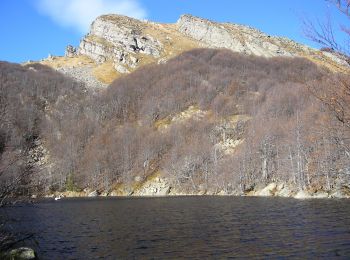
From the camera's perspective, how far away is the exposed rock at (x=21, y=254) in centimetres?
2583

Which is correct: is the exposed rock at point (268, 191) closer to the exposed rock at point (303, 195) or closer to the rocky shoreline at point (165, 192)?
the rocky shoreline at point (165, 192)

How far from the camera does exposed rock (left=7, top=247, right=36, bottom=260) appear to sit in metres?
25.8

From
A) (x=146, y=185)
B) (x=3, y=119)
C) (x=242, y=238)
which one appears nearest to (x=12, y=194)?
(x=3, y=119)

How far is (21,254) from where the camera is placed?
86.9 feet

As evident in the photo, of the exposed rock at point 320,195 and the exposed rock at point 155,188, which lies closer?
the exposed rock at point 320,195

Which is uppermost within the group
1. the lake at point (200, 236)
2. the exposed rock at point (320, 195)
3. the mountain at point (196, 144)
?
the mountain at point (196, 144)

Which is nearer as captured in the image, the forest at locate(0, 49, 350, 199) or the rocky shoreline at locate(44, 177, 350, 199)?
the rocky shoreline at locate(44, 177, 350, 199)

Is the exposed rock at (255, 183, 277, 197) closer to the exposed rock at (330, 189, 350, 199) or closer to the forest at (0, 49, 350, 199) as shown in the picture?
the forest at (0, 49, 350, 199)

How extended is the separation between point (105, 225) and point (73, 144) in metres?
130

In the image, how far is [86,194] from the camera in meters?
140

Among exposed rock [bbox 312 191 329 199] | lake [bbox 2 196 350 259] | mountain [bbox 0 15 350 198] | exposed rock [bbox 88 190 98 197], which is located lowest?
lake [bbox 2 196 350 259]

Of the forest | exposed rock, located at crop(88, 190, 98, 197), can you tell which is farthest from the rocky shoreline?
the forest

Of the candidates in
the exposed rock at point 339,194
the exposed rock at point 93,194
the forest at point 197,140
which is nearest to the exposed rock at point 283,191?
the forest at point 197,140

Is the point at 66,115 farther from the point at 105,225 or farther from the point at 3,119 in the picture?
the point at 3,119
